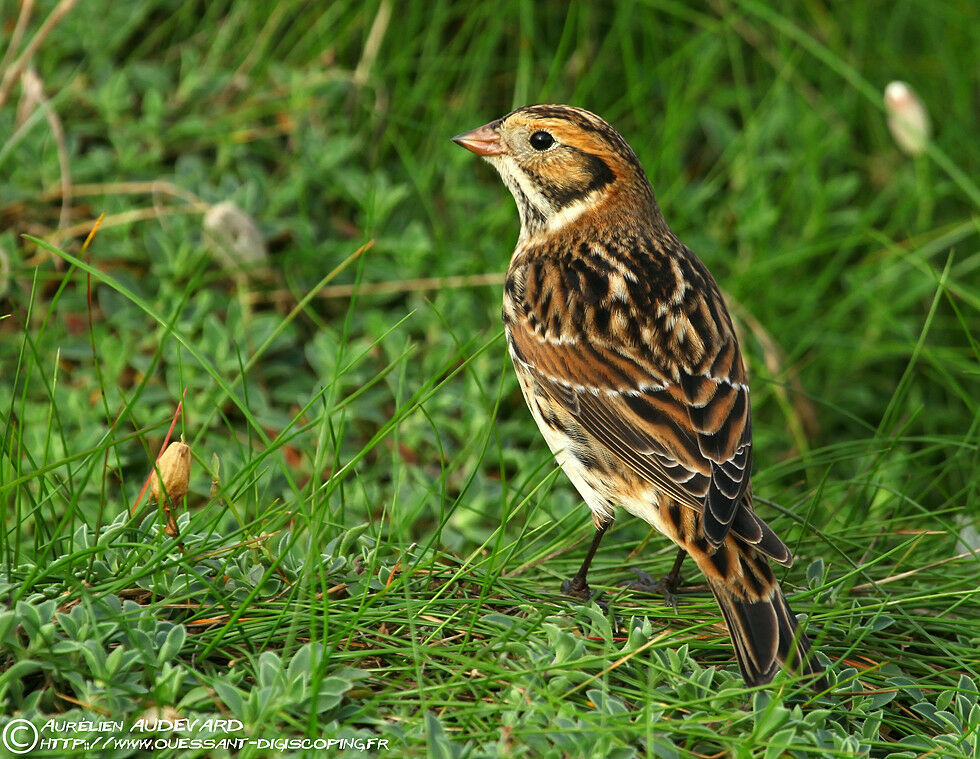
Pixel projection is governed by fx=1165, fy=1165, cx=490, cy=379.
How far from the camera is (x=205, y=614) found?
122 inches

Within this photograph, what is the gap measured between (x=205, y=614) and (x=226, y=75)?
3662mm

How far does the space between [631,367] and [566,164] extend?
1.04 m

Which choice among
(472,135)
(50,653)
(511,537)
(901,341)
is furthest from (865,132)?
(50,653)

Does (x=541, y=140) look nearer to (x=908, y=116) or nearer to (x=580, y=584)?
(x=580, y=584)

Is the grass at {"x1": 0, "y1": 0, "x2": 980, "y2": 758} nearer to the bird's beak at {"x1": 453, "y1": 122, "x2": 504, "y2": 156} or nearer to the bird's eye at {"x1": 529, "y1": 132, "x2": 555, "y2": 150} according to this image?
the bird's beak at {"x1": 453, "y1": 122, "x2": 504, "y2": 156}

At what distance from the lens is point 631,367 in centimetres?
379

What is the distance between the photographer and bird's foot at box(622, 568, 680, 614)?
145 inches

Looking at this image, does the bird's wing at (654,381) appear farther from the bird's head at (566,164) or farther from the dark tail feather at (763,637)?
the bird's head at (566,164)

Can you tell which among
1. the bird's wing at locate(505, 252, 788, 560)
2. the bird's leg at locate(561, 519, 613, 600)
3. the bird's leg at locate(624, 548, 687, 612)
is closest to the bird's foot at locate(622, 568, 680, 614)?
the bird's leg at locate(624, 548, 687, 612)

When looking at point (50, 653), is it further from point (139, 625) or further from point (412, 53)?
point (412, 53)

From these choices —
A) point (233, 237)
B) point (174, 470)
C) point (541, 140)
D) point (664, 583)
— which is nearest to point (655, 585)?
point (664, 583)

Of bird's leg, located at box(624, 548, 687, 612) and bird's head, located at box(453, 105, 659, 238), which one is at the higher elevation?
bird's head, located at box(453, 105, 659, 238)

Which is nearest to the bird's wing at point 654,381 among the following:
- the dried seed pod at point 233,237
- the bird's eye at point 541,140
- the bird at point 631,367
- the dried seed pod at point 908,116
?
the bird at point 631,367

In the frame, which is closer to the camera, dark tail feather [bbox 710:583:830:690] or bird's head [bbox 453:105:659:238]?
dark tail feather [bbox 710:583:830:690]
